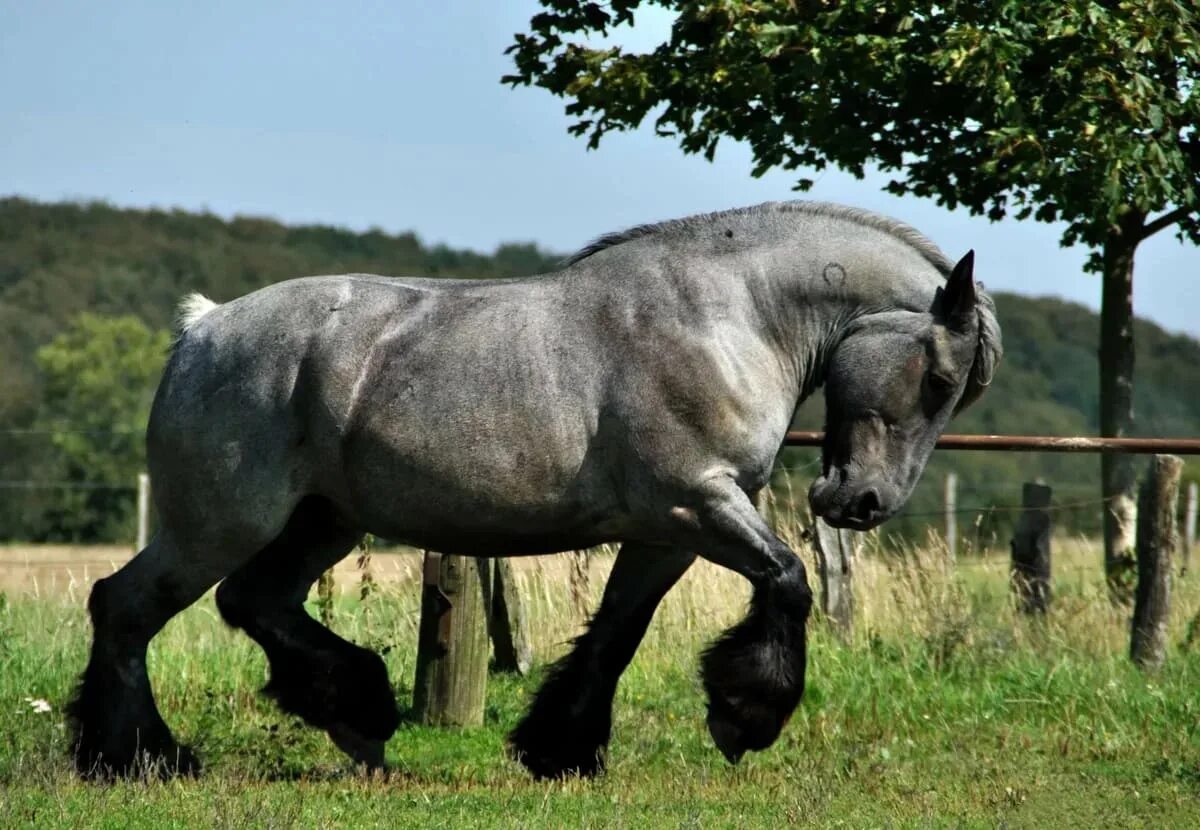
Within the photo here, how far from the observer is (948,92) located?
10578 mm

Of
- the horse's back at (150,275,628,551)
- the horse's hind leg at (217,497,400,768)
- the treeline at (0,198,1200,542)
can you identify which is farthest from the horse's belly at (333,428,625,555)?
the treeline at (0,198,1200,542)

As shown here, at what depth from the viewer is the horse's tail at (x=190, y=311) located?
7.20 m

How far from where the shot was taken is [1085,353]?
6444 centimetres

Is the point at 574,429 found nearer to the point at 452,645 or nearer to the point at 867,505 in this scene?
the point at 867,505

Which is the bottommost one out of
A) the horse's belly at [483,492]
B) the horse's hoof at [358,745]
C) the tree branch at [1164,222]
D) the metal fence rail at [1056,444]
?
the horse's hoof at [358,745]

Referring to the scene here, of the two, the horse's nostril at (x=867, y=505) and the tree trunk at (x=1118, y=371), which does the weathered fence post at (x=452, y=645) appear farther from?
the tree trunk at (x=1118, y=371)

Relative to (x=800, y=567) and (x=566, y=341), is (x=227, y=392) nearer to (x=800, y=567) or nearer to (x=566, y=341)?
(x=566, y=341)

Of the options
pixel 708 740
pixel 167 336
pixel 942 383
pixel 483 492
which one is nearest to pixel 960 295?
pixel 942 383

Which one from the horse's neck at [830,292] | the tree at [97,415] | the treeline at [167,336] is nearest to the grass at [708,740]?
the horse's neck at [830,292]

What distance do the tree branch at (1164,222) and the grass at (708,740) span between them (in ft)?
7.59

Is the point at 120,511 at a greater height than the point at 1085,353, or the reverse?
the point at 1085,353

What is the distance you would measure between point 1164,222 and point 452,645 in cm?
620

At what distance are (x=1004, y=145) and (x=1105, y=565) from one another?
3.33 meters

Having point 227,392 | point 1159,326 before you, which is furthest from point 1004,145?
point 1159,326
